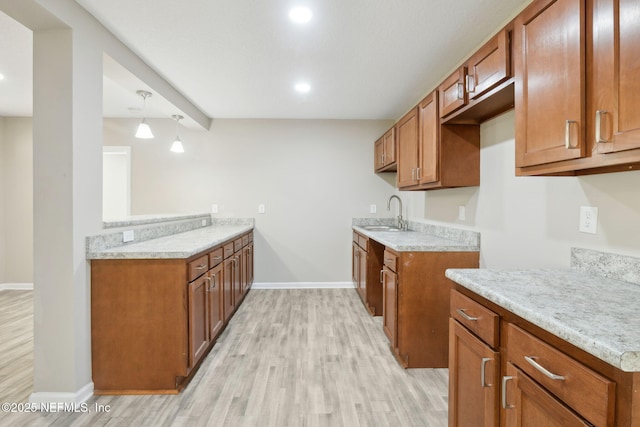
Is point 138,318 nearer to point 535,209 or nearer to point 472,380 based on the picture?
point 472,380

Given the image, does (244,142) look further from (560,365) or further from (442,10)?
(560,365)

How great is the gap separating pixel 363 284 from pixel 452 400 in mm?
2142

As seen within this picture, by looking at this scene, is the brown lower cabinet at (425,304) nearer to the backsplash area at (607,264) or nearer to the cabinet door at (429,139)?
the cabinet door at (429,139)

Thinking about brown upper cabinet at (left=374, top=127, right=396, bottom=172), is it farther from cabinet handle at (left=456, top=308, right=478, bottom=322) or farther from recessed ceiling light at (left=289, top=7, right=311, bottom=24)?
cabinet handle at (left=456, top=308, right=478, bottom=322)

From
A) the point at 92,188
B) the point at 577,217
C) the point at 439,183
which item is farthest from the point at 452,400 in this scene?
the point at 92,188

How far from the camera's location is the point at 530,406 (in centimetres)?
89

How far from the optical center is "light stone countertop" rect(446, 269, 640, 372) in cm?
68

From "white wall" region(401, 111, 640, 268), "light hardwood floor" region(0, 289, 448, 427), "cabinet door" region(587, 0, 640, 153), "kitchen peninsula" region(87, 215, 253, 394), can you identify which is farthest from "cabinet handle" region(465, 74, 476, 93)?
"kitchen peninsula" region(87, 215, 253, 394)

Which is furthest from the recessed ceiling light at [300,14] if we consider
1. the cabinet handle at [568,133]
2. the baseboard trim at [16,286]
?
the baseboard trim at [16,286]

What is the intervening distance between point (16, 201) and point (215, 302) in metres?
3.88

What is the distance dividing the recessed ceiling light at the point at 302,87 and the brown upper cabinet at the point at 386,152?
1050 millimetres

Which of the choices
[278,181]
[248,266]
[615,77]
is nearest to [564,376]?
[615,77]

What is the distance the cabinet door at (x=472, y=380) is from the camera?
3.48ft

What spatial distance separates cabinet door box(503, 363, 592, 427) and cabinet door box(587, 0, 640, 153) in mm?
774
